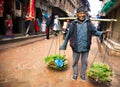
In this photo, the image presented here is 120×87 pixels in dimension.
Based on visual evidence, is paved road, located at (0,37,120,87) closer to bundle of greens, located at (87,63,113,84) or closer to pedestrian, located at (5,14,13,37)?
bundle of greens, located at (87,63,113,84)

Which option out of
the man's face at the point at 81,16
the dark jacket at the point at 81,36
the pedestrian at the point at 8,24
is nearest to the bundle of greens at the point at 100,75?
the dark jacket at the point at 81,36

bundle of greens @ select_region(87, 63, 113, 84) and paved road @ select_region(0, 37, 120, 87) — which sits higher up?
bundle of greens @ select_region(87, 63, 113, 84)

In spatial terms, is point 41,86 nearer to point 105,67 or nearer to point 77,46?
point 77,46

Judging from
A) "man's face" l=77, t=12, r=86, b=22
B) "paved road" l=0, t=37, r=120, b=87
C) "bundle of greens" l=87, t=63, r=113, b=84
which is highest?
"man's face" l=77, t=12, r=86, b=22

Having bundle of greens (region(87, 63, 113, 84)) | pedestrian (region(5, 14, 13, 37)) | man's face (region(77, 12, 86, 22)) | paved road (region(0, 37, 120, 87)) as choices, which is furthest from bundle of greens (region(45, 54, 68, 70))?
pedestrian (region(5, 14, 13, 37))

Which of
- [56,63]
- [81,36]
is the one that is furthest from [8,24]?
[81,36]

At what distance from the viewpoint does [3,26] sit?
35.4 ft

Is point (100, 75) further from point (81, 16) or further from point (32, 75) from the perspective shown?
point (32, 75)

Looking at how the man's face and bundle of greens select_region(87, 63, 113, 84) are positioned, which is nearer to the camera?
the man's face

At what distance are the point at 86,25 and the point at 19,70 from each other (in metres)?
2.72

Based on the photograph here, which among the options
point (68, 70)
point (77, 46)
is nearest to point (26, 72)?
point (68, 70)

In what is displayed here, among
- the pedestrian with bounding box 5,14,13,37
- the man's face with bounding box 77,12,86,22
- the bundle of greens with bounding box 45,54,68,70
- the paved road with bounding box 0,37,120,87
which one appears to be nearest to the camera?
the man's face with bounding box 77,12,86,22

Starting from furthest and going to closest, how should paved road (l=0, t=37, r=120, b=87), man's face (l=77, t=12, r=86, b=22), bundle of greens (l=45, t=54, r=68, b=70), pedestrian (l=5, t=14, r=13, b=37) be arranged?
1. pedestrian (l=5, t=14, r=13, b=37)
2. bundle of greens (l=45, t=54, r=68, b=70)
3. paved road (l=0, t=37, r=120, b=87)
4. man's face (l=77, t=12, r=86, b=22)

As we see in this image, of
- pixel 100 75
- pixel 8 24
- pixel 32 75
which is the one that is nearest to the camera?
pixel 100 75
